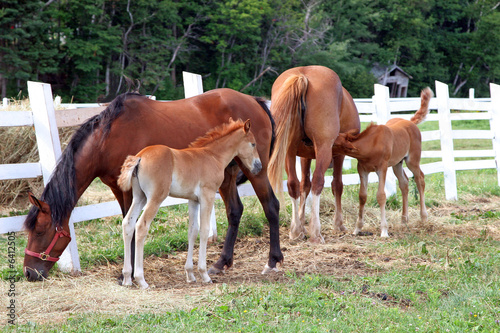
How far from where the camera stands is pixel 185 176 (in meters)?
4.38

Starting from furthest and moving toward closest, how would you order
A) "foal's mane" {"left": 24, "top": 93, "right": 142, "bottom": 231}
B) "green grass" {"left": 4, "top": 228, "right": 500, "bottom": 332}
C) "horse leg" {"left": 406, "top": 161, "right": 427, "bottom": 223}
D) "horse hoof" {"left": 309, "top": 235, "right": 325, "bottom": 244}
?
"horse leg" {"left": 406, "top": 161, "right": 427, "bottom": 223} < "horse hoof" {"left": 309, "top": 235, "right": 325, "bottom": 244} < "foal's mane" {"left": 24, "top": 93, "right": 142, "bottom": 231} < "green grass" {"left": 4, "top": 228, "right": 500, "bottom": 332}

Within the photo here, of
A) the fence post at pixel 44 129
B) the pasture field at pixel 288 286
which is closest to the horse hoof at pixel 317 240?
the pasture field at pixel 288 286

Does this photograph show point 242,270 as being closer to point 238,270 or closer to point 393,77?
point 238,270

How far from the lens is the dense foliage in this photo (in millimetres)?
23594

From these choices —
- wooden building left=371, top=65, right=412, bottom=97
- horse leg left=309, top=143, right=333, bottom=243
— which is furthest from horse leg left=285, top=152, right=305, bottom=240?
wooden building left=371, top=65, right=412, bottom=97

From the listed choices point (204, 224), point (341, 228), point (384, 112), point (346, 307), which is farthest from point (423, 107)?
point (346, 307)

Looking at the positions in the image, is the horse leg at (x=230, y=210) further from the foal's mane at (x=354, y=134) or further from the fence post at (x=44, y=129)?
the foal's mane at (x=354, y=134)

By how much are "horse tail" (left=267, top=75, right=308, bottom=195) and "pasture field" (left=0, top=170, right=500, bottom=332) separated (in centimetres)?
92

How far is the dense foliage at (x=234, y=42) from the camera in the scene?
2359cm

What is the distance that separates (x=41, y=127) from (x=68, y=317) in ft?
7.30

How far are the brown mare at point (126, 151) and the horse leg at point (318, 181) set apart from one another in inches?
38.0

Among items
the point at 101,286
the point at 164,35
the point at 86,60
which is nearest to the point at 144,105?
the point at 101,286

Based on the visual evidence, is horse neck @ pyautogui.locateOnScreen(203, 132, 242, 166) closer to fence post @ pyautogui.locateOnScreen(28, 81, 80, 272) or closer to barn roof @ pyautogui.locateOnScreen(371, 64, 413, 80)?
fence post @ pyautogui.locateOnScreen(28, 81, 80, 272)

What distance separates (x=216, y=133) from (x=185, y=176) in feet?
2.04
